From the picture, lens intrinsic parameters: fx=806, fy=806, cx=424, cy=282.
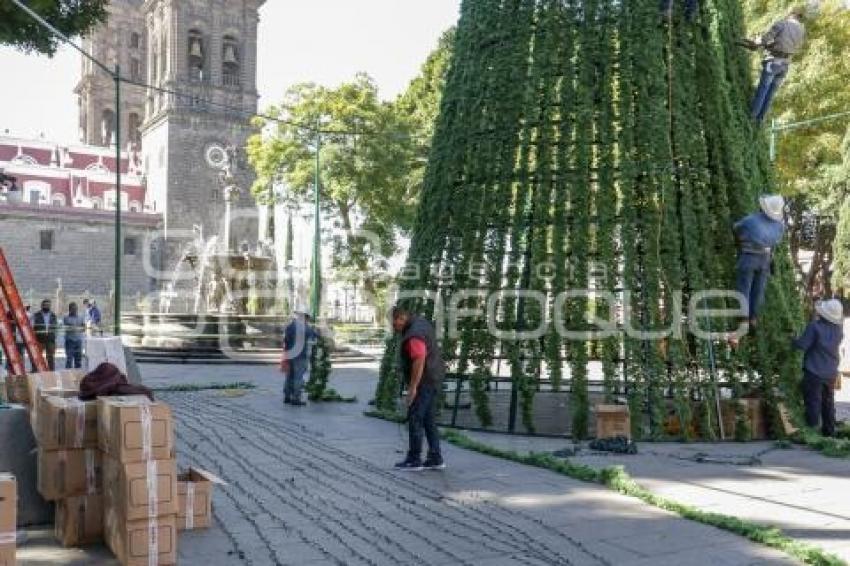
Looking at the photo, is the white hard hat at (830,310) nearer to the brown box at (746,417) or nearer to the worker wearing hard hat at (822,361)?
the worker wearing hard hat at (822,361)

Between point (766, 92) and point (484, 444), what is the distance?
6.31m

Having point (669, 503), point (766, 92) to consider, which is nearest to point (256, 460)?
point (669, 503)

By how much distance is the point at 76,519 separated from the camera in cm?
531

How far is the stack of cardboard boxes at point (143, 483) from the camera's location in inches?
185

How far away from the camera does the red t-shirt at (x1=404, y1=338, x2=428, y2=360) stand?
7.80m

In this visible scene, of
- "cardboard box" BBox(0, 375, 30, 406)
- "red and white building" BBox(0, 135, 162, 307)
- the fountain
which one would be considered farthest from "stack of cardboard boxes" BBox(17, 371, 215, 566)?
"red and white building" BBox(0, 135, 162, 307)

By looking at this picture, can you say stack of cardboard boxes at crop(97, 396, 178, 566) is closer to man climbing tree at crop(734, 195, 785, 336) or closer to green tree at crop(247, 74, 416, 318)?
man climbing tree at crop(734, 195, 785, 336)

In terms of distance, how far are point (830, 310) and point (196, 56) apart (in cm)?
5992

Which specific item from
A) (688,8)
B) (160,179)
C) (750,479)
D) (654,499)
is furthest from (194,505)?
(160,179)

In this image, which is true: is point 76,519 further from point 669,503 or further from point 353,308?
point 353,308

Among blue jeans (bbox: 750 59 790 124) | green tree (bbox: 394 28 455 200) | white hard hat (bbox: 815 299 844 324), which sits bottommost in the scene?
white hard hat (bbox: 815 299 844 324)

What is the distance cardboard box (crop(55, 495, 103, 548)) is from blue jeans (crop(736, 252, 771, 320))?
7.79m

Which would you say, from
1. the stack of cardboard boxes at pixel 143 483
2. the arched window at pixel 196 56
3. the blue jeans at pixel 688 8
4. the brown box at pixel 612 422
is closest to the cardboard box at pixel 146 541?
the stack of cardboard boxes at pixel 143 483

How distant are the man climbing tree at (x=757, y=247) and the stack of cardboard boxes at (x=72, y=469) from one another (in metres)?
7.73
